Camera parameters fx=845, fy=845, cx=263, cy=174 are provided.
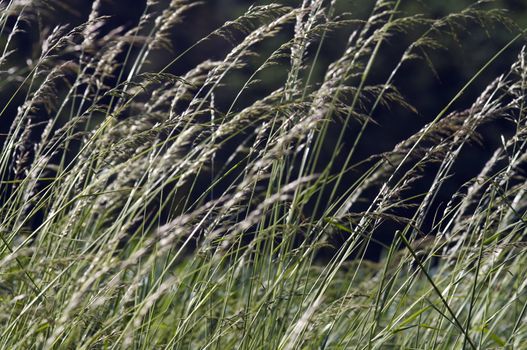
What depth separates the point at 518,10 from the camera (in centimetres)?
1470

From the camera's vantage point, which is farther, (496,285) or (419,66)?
(419,66)

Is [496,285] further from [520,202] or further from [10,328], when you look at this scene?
[10,328]

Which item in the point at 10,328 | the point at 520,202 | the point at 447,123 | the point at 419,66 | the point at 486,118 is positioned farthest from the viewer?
the point at 419,66

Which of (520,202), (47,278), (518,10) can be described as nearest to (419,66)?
(518,10)

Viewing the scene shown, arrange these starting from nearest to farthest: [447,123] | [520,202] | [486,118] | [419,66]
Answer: [447,123]
[486,118]
[520,202]
[419,66]

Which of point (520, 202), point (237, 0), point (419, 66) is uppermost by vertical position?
point (520, 202)

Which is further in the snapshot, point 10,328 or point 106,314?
point 106,314

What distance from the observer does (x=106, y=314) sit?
221cm

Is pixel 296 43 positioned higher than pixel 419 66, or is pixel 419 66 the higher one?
pixel 296 43

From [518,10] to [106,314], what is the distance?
45.2ft

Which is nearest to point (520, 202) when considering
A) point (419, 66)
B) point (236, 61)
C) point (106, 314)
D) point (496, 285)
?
point (496, 285)

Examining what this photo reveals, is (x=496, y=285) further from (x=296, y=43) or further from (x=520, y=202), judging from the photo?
(x=296, y=43)

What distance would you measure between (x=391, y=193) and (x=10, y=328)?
2.86 feet

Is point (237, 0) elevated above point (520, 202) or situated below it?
below
